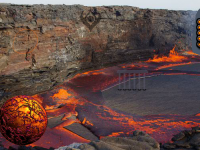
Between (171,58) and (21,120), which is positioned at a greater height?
(21,120)

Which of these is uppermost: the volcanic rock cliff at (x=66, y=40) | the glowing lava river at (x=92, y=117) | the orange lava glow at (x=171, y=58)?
the volcanic rock cliff at (x=66, y=40)

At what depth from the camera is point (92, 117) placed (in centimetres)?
938

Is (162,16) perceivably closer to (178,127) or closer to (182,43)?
(182,43)

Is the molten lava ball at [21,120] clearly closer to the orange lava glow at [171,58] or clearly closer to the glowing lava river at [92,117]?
the glowing lava river at [92,117]

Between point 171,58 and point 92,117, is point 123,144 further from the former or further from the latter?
point 171,58

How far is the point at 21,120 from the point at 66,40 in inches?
358

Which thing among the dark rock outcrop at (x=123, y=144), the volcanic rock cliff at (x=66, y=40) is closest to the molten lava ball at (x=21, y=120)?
the dark rock outcrop at (x=123, y=144)

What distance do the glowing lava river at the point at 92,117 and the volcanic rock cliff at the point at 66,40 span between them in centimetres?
100

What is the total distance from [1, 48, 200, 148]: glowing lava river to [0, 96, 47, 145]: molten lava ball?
8.30 ft

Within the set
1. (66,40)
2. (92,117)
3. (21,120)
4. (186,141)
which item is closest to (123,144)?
(186,141)

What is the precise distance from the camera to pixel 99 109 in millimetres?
10062

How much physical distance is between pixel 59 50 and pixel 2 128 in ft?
27.9

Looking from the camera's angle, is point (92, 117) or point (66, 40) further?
point (66, 40)

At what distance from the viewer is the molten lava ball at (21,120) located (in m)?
4.75
